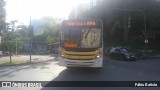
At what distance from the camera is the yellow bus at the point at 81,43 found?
18656 mm

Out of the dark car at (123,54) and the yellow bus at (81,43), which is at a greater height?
the yellow bus at (81,43)

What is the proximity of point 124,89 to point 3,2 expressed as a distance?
2526 centimetres

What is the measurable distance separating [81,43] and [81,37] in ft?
1.19

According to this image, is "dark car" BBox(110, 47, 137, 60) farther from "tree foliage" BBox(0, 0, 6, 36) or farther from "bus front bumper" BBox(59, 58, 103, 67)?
"bus front bumper" BBox(59, 58, 103, 67)

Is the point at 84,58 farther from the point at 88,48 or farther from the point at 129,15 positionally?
the point at 129,15

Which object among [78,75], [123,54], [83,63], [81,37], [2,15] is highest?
[2,15]

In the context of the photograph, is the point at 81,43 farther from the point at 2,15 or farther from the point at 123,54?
the point at 123,54

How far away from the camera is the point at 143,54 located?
150 ft

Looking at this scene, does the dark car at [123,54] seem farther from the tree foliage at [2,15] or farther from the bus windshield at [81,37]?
the bus windshield at [81,37]

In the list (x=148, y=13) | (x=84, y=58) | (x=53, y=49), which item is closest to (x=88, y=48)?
(x=84, y=58)

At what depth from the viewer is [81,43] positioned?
741 inches

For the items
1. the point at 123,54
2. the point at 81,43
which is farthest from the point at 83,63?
the point at 123,54

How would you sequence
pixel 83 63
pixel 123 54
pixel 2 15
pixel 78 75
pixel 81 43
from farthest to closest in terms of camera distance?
pixel 123 54, pixel 2 15, pixel 81 43, pixel 83 63, pixel 78 75

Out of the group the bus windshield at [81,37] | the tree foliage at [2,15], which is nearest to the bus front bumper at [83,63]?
the bus windshield at [81,37]
